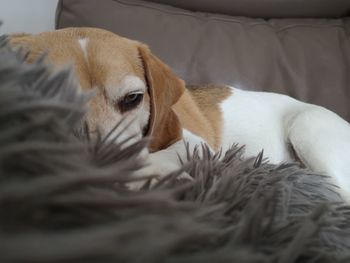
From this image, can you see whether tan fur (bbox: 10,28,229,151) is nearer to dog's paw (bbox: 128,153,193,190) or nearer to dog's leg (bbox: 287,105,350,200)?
dog's paw (bbox: 128,153,193,190)

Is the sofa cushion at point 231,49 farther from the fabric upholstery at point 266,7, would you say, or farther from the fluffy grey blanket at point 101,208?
the fluffy grey blanket at point 101,208

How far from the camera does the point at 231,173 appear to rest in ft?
1.66

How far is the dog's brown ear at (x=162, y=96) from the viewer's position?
93cm

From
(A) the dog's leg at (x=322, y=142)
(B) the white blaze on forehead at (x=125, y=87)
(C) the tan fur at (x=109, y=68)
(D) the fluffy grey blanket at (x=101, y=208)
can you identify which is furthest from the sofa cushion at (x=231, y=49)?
(D) the fluffy grey blanket at (x=101, y=208)

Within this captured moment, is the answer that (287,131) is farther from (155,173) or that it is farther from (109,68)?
(155,173)

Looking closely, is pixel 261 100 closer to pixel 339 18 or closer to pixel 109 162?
pixel 339 18

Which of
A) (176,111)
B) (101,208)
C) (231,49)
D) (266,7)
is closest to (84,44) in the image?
(176,111)

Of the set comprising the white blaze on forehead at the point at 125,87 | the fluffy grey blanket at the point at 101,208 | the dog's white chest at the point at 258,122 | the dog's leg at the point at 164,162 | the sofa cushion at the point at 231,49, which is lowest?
the dog's white chest at the point at 258,122

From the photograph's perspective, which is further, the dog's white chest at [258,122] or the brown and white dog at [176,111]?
the dog's white chest at [258,122]

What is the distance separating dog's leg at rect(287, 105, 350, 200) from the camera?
1.19 m

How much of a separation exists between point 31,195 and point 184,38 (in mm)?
1298

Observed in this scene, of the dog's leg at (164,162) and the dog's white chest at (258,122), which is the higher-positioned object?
the dog's leg at (164,162)

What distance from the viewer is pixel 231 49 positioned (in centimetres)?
153

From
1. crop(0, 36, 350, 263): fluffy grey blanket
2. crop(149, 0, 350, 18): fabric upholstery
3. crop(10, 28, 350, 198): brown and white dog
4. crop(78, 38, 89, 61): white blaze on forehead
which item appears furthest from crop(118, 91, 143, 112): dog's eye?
crop(149, 0, 350, 18): fabric upholstery
